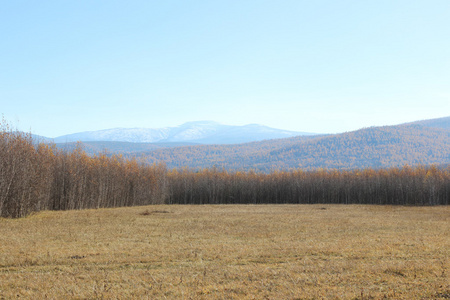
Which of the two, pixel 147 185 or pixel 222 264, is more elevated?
pixel 222 264

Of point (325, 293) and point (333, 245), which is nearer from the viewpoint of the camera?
point (325, 293)

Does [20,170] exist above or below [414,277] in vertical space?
above

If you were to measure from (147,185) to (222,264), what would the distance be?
172 ft

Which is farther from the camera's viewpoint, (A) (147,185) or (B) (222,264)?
(A) (147,185)

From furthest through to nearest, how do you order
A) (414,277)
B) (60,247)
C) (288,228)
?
(288,228), (60,247), (414,277)

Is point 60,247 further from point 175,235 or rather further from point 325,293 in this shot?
point 325,293

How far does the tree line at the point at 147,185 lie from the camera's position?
3014 cm

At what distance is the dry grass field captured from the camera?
920 centimetres

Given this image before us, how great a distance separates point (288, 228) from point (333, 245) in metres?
7.34

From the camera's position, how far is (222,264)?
42.3 feet

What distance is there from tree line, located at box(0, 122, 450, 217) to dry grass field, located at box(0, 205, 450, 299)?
32.4 feet

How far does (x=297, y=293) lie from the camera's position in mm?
8859

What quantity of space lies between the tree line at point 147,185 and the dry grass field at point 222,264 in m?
9.87

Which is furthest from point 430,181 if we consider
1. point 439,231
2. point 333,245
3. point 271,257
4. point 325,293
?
point 325,293
